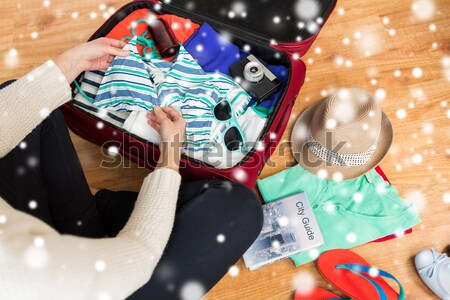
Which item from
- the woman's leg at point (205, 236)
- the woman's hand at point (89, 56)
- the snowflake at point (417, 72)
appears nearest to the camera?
the woman's leg at point (205, 236)

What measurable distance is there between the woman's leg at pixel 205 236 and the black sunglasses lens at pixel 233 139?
0.16 m

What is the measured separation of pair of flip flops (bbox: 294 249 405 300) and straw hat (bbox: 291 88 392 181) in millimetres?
208

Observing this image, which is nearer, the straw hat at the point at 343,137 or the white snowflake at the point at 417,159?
the straw hat at the point at 343,137

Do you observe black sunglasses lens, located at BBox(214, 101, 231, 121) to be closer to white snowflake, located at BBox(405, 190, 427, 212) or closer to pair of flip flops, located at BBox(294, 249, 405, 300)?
pair of flip flops, located at BBox(294, 249, 405, 300)

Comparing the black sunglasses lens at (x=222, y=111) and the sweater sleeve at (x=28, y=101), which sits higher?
the sweater sleeve at (x=28, y=101)

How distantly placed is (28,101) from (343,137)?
26.6 inches

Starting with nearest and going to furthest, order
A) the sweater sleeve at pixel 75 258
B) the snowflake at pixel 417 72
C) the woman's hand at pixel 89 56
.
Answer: the sweater sleeve at pixel 75 258 < the woman's hand at pixel 89 56 < the snowflake at pixel 417 72

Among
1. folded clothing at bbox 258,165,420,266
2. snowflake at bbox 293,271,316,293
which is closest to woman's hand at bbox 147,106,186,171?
folded clothing at bbox 258,165,420,266

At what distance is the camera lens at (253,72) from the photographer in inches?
40.6

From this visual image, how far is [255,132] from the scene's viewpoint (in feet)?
3.25

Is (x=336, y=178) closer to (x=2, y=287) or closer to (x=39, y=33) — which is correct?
(x=2, y=287)

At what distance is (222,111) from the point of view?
101 cm

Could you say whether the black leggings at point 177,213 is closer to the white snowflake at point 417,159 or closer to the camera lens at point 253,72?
the camera lens at point 253,72

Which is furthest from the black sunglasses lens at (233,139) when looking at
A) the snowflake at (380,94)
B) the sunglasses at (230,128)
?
the snowflake at (380,94)
